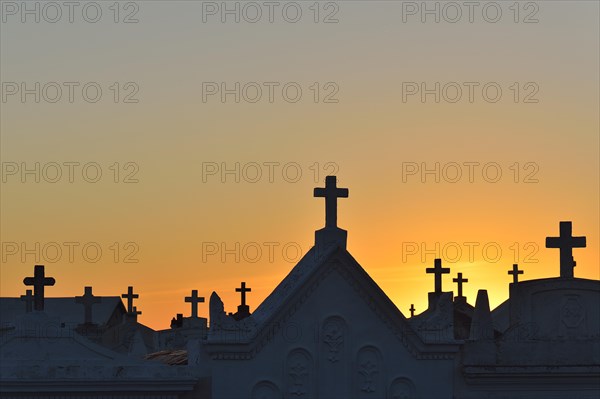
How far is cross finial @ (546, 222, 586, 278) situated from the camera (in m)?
45.2

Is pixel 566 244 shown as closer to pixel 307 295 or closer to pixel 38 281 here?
pixel 307 295

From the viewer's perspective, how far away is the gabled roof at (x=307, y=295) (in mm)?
42938

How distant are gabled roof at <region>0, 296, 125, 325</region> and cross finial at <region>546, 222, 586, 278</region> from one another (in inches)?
2021

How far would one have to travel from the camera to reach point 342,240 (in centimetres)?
4394

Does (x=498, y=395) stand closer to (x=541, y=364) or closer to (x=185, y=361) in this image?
(x=541, y=364)

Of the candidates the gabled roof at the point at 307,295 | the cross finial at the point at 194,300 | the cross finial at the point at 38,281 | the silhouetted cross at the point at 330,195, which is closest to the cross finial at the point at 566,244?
the gabled roof at the point at 307,295

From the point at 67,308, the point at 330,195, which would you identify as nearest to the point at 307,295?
the point at 330,195

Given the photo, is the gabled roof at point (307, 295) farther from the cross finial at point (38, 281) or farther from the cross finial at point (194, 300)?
the cross finial at point (194, 300)

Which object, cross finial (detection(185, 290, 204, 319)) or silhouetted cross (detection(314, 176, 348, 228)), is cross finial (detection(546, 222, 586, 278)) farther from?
cross finial (detection(185, 290, 204, 319))

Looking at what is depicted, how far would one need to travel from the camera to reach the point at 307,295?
43.4 meters

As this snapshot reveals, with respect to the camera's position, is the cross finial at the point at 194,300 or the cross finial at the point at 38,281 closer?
the cross finial at the point at 38,281

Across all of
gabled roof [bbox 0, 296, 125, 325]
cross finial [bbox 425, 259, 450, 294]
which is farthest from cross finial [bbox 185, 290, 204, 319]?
gabled roof [bbox 0, 296, 125, 325]

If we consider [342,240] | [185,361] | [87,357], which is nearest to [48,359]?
[87,357]

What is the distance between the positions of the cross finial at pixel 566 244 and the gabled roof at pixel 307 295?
3.37m
